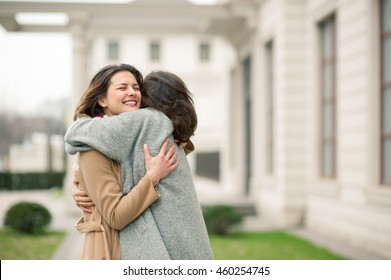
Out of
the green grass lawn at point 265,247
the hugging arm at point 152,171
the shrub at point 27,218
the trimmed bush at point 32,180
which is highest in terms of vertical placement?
the hugging arm at point 152,171

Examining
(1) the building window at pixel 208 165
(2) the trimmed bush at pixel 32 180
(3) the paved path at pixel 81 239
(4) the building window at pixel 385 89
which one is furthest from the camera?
(2) the trimmed bush at pixel 32 180

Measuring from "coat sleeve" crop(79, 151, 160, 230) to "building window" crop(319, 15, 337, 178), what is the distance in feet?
23.2

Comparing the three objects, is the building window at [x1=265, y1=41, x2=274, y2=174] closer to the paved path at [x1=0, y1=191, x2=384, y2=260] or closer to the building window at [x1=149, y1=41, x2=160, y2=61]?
the paved path at [x1=0, y1=191, x2=384, y2=260]

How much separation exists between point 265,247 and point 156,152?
6.15 meters

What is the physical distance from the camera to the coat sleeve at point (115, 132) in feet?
7.21

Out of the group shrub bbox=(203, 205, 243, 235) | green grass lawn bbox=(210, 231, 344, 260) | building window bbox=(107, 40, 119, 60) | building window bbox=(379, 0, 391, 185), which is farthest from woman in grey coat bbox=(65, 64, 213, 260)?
building window bbox=(107, 40, 119, 60)

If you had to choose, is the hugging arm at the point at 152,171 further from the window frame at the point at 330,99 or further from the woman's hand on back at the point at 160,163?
the window frame at the point at 330,99

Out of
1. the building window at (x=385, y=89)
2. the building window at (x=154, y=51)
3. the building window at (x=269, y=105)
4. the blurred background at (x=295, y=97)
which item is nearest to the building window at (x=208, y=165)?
the blurred background at (x=295, y=97)

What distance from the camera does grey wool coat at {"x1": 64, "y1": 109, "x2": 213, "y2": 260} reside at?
2.22 meters

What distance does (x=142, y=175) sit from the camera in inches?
90.2

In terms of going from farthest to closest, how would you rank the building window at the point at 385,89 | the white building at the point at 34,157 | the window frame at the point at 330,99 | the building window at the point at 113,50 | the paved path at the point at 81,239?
the building window at the point at 113,50, the white building at the point at 34,157, the window frame at the point at 330,99, the paved path at the point at 81,239, the building window at the point at 385,89

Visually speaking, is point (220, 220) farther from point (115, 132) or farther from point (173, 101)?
point (115, 132)

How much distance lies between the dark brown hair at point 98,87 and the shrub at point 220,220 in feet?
22.9

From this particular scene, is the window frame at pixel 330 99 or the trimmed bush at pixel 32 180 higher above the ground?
the window frame at pixel 330 99
